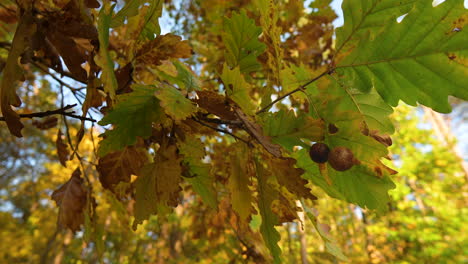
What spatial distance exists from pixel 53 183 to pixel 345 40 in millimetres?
5695

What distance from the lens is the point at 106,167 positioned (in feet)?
2.16

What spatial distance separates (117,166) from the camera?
26.1 inches

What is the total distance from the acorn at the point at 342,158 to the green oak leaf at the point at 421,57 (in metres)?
0.11

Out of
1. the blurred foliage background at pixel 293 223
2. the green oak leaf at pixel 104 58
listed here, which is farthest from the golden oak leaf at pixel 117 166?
the blurred foliage background at pixel 293 223

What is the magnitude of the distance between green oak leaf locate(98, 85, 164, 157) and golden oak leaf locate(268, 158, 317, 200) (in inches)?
9.7

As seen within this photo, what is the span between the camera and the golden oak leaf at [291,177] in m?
0.55

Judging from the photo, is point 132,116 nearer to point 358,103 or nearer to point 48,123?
point 358,103

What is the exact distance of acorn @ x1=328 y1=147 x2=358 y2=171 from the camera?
48 cm

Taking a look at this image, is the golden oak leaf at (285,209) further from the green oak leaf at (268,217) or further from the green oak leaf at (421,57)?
the green oak leaf at (421,57)

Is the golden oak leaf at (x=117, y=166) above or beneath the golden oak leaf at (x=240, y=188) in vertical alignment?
above

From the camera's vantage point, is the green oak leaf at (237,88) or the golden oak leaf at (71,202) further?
the golden oak leaf at (71,202)

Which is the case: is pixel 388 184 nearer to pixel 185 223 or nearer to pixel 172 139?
pixel 172 139

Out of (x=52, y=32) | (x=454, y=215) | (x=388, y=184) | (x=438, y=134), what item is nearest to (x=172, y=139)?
(x=52, y=32)

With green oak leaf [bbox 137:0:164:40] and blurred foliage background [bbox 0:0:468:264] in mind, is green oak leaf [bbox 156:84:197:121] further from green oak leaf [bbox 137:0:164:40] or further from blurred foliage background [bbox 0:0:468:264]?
blurred foliage background [bbox 0:0:468:264]
